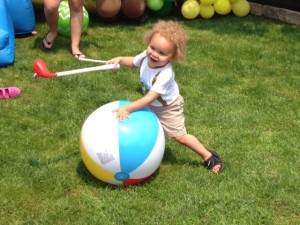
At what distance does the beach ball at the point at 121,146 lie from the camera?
2.95 meters

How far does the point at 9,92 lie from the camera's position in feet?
14.7

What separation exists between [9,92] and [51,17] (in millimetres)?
1342

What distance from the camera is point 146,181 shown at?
129 inches

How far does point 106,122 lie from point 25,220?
755 mm

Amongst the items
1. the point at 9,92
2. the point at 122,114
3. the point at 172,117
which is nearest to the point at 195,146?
the point at 172,117

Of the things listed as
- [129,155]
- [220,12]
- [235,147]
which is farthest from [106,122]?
[220,12]

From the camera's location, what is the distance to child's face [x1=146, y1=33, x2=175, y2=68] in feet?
10.2

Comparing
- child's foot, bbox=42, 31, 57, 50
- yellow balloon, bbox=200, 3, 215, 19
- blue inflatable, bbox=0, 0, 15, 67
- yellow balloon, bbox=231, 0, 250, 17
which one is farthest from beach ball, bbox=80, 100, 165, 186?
yellow balloon, bbox=231, 0, 250, 17

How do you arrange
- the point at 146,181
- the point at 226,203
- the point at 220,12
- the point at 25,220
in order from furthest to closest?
1. the point at 220,12
2. the point at 146,181
3. the point at 226,203
4. the point at 25,220

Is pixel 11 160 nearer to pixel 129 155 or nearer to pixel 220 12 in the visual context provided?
pixel 129 155

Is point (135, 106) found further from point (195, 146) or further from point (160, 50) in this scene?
point (195, 146)

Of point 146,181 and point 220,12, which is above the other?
point 146,181

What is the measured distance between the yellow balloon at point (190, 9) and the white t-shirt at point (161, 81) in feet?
14.2

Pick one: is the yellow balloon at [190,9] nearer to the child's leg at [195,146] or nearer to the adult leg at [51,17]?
the adult leg at [51,17]
